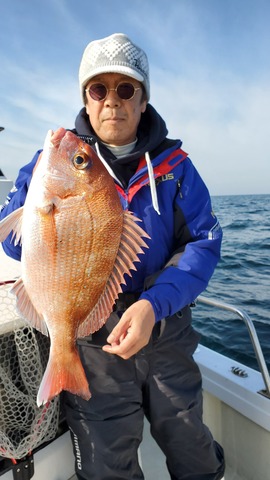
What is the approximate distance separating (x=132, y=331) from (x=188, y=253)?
60 centimetres

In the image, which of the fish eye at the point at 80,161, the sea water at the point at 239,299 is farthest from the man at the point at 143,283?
the sea water at the point at 239,299

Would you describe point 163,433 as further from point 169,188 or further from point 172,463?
point 169,188

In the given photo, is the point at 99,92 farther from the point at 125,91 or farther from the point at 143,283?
the point at 143,283

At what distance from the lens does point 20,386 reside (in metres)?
2.25

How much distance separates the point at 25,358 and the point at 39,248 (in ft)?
2.74

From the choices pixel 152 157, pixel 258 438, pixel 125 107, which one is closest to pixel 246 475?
pixel 258 438

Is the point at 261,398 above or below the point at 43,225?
below

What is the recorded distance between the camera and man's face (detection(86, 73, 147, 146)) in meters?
2.10

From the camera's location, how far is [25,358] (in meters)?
2.08

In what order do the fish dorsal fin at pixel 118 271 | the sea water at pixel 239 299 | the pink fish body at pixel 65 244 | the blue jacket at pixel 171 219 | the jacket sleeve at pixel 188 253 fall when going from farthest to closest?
1. the sea water at pixel 239 299
2. the blue jacket at pixel 171 219
3. the jacket sleeve at pixel 188 253
4. the fish dorsal fin at pixel 118 271
5. the pink fish body at pixel 65 244

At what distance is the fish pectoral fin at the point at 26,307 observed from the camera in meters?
1.67

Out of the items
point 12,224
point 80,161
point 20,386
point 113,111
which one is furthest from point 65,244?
point 20,386

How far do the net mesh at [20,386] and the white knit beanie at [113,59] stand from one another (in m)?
1.32

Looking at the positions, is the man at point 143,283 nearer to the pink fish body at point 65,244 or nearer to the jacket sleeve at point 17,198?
the jacket sleeve at point 17,198
